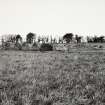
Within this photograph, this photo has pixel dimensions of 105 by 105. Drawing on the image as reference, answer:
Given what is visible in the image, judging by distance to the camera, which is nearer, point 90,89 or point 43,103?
point 43,103

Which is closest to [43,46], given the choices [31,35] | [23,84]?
[23,84]

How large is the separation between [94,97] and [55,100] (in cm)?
108

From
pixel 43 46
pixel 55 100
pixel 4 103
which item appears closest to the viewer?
pixel 4 103

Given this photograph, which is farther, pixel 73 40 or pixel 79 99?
pixel 73 40

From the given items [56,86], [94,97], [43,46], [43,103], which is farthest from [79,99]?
[43,46]

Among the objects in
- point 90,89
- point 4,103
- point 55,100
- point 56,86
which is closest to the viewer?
point 4,103

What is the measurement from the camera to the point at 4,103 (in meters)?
3.56

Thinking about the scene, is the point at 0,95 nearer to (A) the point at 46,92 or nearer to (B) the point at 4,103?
(B) the point at 4,103

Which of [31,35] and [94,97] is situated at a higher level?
[31,35]

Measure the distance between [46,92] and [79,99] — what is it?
1.03 metres

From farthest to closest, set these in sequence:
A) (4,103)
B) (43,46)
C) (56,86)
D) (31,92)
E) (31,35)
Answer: (31,35) < (43,46) < (56,86) < (31,92) < (4,103)

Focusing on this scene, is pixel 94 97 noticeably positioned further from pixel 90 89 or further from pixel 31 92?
pixel 31 92

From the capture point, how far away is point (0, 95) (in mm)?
4125

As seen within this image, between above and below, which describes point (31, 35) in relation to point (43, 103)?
above
